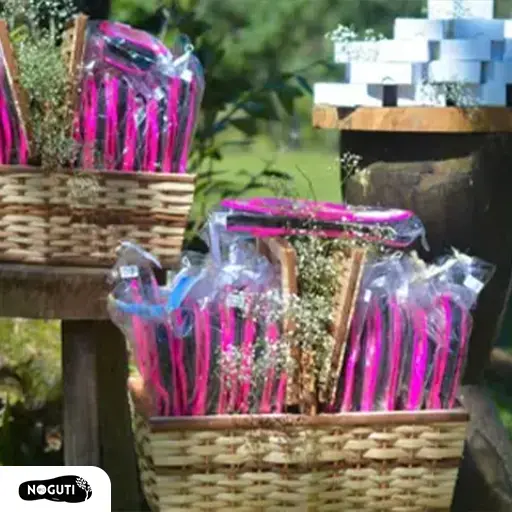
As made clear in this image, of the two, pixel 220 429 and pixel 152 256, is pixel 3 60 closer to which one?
pixel 152 256

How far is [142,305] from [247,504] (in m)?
0.32

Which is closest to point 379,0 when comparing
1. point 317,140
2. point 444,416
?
point 317,140

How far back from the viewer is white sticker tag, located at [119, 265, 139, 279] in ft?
6.33

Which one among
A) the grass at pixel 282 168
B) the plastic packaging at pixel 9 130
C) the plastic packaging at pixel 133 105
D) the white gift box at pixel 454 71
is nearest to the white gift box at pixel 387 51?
the white gift box at pixel 454 71

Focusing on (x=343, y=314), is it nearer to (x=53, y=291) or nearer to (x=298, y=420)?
(x=298, y=420)

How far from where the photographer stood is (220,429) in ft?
6.21

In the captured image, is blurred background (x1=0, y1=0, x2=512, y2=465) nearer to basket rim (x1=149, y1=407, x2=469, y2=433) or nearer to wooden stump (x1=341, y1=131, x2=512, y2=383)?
wooden stump (x1=341, y1=131, x2=512, y2=383)

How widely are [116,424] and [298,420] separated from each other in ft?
2.07

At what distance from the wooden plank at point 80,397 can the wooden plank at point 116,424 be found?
0.58 ft

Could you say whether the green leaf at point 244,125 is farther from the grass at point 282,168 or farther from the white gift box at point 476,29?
the white gift box at point 476,29

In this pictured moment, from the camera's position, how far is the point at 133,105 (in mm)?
2029

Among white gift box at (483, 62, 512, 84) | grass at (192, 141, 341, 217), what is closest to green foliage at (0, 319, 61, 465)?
grass at (192, 141, 341, 217)

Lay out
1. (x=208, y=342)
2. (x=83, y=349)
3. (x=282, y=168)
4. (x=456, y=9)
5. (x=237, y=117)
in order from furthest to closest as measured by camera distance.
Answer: (x=282, y=168) < (x=237, y=117) < (x=456, y=9) < (x=83, y=349) < (x=208, y=342)

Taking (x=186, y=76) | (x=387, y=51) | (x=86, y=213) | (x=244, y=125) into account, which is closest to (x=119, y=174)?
(x=86, y=213)
